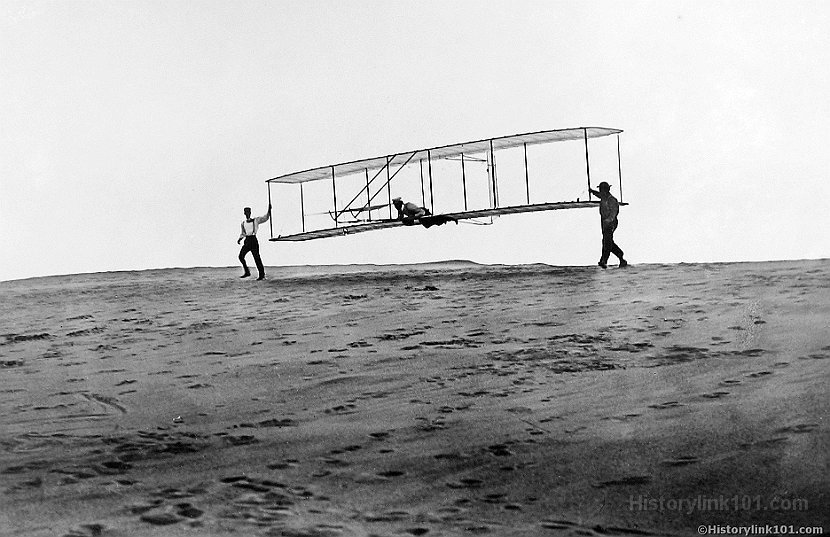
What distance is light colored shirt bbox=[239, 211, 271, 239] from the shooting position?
19328 mm

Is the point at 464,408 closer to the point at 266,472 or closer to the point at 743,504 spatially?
the point at 266,472

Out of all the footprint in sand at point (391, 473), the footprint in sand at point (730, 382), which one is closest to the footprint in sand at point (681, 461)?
the footprint in sand at point (391, 473)

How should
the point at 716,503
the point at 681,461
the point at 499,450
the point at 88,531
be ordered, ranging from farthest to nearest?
the point at 499,450 → the point at 681,461 → the point at 716,503 → the point at 88,531

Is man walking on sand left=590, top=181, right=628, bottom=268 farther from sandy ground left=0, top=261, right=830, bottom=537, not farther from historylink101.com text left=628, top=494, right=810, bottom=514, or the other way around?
historylink101.com text left=628, top=494, right=810, bottom=514

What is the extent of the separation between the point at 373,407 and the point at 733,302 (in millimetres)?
6717

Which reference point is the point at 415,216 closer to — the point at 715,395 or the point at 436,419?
the point at 436,419

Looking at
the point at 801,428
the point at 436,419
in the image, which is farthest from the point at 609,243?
the point at 801,428

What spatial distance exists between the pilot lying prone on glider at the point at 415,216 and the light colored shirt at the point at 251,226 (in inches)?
123

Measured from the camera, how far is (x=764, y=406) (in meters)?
7.63

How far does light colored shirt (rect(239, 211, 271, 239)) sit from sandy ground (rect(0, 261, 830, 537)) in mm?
4619

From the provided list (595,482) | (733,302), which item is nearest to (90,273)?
(733,302)

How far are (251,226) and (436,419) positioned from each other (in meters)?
12.0

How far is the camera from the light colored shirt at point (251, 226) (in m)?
19.3

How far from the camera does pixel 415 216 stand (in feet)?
68.7
